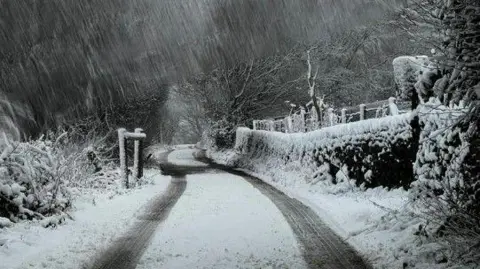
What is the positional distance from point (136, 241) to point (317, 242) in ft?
9.21

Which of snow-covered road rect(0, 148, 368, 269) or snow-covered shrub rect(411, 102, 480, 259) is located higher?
snow-covered shrub rect(411, 102, 480, 259)

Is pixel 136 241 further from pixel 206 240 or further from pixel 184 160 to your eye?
pixel 184 160

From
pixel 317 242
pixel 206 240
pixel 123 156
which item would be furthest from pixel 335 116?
pixel 206 240

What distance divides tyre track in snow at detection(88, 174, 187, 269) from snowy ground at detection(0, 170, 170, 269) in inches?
7.6

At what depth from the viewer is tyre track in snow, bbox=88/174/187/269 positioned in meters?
6.84

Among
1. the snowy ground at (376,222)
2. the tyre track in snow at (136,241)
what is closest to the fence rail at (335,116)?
the snowy ground at (376,222)

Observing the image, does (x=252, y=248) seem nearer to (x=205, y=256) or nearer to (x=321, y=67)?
(x=205, y=256)

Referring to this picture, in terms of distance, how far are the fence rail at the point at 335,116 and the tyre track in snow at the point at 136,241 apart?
6387mm

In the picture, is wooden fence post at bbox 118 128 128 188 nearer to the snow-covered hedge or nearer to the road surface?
the road surface

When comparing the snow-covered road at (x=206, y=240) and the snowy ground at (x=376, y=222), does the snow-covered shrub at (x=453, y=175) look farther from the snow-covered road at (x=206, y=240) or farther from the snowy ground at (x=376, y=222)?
the snow-covered road at (x=206, y=240)

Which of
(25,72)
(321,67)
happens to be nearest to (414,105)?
(25,72)

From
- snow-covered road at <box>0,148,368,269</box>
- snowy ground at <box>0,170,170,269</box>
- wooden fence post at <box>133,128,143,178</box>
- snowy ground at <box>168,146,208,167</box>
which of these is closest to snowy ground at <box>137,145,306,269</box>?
snow-covered road at <box>0,148,368,269</box>

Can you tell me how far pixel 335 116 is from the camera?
1744 centimetres

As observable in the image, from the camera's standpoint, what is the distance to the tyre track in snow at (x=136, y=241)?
6837mm
